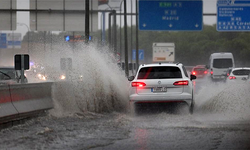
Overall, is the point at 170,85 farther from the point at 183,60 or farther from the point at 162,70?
the point at 183,60

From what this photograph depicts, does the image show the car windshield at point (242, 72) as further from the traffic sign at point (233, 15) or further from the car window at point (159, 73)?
the car window at point (159, 73)

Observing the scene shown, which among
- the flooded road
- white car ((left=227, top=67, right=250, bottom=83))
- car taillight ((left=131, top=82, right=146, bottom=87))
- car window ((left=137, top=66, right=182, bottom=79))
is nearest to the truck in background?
white car ((left=227, top=67, right=250, bottom=83))

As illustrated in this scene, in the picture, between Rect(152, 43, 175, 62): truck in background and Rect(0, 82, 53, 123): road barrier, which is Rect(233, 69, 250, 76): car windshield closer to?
Rect(0, 82, 53, 123): road barrier

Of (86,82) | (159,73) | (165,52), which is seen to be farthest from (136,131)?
(165,52)

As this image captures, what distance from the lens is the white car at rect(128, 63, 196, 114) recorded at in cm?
1459

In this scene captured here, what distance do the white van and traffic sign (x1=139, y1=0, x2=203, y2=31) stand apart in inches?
551

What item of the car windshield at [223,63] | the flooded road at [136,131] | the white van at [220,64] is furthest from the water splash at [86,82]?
the car windshield at [223,63]

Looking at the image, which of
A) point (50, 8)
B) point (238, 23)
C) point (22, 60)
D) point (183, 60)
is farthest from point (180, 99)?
point (183, 60)

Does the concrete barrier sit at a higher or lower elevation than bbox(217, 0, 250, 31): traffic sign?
lower

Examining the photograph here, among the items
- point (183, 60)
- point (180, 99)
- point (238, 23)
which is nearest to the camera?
point (180, 99)

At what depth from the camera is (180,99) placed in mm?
14562

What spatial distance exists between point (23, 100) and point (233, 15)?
26.3 m

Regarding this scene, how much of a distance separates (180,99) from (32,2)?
18795 millimetres

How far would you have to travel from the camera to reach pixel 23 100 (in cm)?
1408
